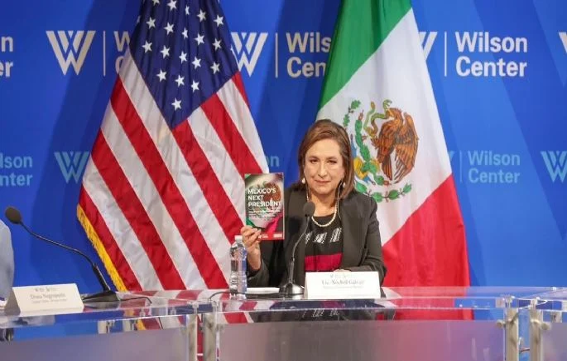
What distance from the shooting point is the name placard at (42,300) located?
2539 mm

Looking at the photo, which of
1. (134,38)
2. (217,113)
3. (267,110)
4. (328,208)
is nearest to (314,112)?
(267,110)

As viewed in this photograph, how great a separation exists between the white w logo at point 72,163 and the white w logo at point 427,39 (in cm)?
200

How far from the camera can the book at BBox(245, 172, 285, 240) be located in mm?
2949

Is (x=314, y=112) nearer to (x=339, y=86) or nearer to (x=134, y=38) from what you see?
(x=339, y=86)

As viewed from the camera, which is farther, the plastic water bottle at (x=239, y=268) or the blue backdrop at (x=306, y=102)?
the blue backdrop at (x=306, y=102)

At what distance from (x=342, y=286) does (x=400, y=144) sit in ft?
6.37

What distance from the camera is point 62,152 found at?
16.1 feet

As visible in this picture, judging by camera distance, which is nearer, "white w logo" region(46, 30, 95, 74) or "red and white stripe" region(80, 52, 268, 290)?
"red and white stripe" region(80, 52, 268, 290)

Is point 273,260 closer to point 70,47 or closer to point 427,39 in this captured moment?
point 427,39

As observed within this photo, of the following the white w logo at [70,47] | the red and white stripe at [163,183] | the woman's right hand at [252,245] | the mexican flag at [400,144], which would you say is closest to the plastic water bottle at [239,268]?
the woman's right hand at [252,245]

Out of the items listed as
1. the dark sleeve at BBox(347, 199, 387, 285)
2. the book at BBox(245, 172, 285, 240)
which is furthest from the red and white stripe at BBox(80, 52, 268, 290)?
the book at BBox(245, 172, 285, 240)

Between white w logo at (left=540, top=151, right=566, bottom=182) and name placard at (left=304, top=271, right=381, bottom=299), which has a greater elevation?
white w logo at (left=540, top=151, right=566, bottom=182)

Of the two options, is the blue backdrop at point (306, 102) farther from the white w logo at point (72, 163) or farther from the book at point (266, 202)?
the book at point (266, 202)

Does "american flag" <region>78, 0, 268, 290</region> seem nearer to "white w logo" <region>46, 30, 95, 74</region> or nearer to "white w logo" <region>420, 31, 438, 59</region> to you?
"white w logo" <region>46, 30, 95, 74</region>
